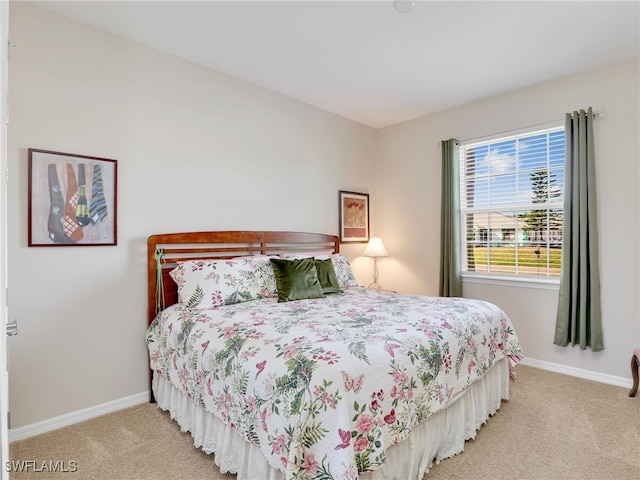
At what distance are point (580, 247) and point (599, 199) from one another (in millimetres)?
438

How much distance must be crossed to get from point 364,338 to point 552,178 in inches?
107

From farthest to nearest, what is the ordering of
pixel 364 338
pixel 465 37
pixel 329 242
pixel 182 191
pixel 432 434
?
pixel 329 242, pixel 182 191, pixel 465 37, pixel 432 434, pixel 364 338

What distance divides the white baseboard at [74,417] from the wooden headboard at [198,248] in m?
0.59

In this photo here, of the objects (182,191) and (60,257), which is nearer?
(60,257)

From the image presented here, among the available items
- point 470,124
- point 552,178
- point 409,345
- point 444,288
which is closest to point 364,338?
point 409,345

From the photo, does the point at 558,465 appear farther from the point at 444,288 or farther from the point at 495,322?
the point at 444,288

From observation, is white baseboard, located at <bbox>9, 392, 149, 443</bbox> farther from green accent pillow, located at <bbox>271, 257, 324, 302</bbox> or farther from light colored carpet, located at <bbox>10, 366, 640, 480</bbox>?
green accent pillow, located at <bbox>271, 257, 324, 302</bbox>

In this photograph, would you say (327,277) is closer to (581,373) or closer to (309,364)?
(309,364)

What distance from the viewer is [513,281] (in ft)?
11.5

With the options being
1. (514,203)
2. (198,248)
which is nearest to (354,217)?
(514,203)

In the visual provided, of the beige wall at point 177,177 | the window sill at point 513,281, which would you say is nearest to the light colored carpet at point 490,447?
the beige wall at point 177,177

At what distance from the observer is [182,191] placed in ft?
9.37

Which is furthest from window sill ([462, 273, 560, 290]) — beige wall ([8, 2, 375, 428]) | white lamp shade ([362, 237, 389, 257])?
beige wall ([8, 2, 375, 428])

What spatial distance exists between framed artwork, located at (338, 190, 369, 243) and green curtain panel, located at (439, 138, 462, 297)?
98cm
